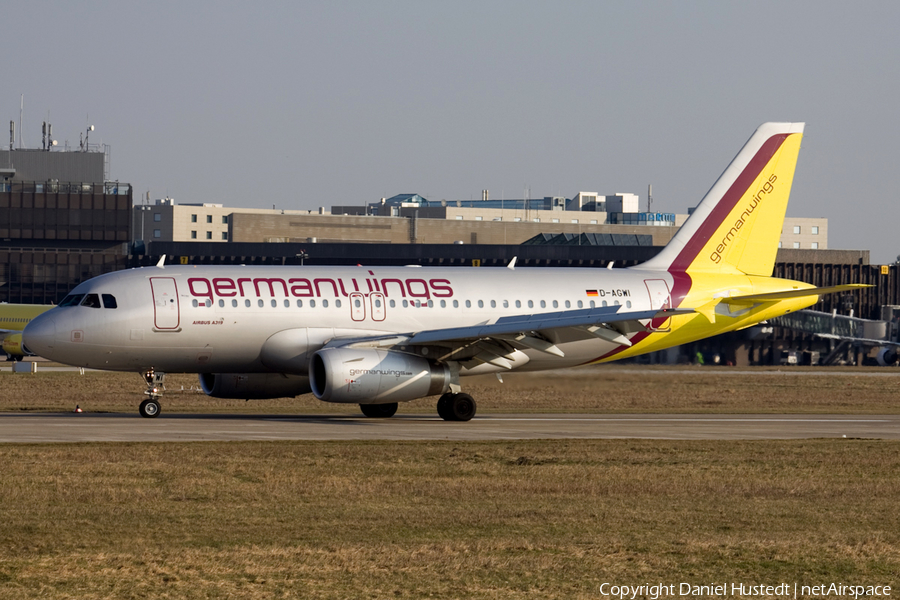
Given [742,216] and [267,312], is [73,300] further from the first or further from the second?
[742,216]

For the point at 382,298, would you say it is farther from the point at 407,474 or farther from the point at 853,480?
the point at 853,480

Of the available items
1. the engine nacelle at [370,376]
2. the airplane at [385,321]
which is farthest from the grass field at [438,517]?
the airplane at [385,321]

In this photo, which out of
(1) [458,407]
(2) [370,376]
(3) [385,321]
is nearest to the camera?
(2) [370,376]

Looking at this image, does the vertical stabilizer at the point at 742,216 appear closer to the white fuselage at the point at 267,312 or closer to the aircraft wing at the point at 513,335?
the white fuselage at the point at 267,312

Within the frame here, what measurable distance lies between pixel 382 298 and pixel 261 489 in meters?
16.4

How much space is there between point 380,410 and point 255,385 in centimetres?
372

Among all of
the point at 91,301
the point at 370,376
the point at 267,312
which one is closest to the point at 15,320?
the point at 91,301

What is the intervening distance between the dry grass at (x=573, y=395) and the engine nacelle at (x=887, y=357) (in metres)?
41.6

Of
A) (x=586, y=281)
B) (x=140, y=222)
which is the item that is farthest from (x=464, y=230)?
(x=586, y=281)

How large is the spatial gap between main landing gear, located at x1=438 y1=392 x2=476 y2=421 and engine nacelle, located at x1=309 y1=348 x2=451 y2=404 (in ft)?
4.02

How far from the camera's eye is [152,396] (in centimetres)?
3406

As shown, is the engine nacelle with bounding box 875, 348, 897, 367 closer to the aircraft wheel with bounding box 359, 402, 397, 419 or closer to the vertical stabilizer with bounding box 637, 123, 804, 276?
the vertical stabilizer with bounding box 637, 123, 804, 276

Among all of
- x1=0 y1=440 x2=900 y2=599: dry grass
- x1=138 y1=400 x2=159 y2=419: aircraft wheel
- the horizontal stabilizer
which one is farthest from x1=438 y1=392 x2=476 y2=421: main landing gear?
the horizontal stabilizer

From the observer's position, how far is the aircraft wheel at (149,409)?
3347cm
